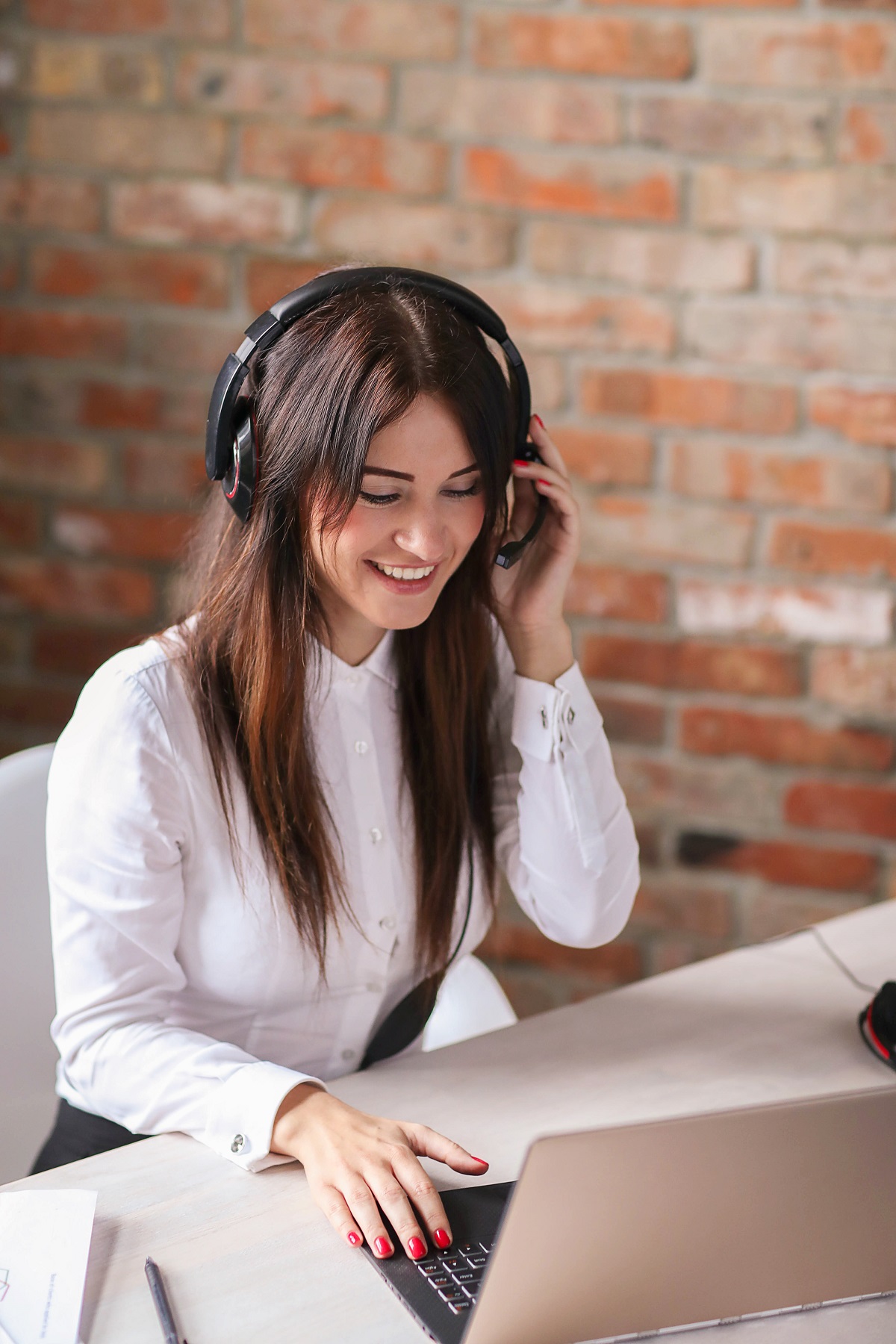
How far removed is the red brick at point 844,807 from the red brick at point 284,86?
3.64 feet

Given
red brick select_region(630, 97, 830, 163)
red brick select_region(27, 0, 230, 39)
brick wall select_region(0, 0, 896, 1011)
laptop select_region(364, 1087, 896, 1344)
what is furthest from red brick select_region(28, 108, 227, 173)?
laptop select_region(364, 1087, 896, 1344)

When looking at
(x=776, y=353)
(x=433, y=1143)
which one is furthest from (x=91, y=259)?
(x=433, y=1143)

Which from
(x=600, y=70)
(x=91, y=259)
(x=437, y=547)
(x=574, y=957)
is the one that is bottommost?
(x=574, y=957)

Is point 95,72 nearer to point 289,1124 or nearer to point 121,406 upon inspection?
point 121,406

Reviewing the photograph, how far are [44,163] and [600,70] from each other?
2.61 feet

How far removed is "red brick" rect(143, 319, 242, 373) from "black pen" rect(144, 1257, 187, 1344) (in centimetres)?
134

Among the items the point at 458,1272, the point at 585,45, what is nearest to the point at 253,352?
the point at 458,1272

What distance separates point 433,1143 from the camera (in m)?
0.86

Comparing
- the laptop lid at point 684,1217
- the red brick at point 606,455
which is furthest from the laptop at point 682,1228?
the red brick at point 606,455

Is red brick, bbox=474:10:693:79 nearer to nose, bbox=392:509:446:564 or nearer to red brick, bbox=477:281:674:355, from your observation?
red brick, bbox=477:281:674:355

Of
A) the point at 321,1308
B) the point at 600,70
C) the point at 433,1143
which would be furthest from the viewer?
the point at 600,70

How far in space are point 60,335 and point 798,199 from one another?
106cm

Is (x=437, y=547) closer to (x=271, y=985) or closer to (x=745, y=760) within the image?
(x=271, y=985)

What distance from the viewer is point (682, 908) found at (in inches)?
73.9
